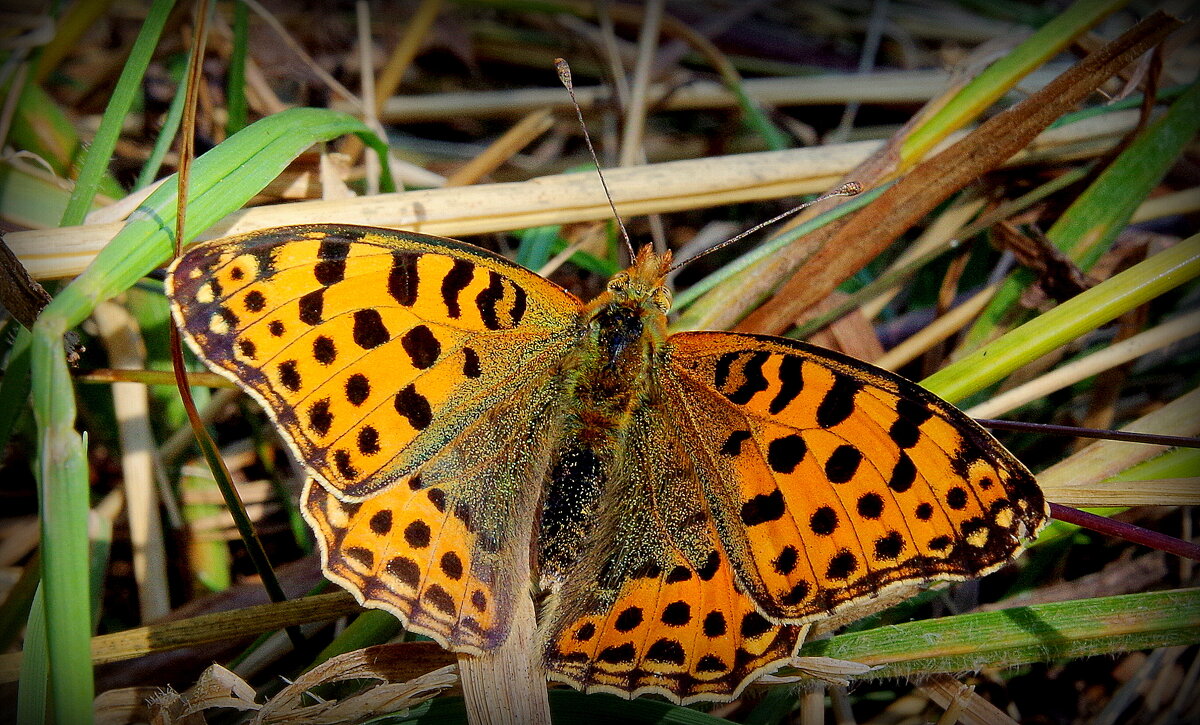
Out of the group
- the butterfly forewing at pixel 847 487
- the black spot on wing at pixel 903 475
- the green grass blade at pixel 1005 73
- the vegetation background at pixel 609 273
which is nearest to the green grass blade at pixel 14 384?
the vegetation background at pixel 609 273

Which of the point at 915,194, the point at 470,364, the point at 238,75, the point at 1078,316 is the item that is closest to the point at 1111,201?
the point at 915,194

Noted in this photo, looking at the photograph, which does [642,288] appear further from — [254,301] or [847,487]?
→ [254,301]

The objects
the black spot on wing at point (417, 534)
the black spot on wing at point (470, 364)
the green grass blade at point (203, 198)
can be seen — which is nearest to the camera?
the green grass blade at point (203, 198)

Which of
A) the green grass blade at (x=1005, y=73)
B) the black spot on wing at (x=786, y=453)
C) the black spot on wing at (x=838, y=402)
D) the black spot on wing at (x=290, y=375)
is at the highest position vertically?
the green grass blade at (x=1005, y=73)

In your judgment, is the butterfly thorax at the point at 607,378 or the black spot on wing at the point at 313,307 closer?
the black spot on wing at the point at 313,307

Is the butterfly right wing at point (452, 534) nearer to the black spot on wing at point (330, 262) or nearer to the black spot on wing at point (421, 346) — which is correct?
the black spot on wing at point (421, 346)

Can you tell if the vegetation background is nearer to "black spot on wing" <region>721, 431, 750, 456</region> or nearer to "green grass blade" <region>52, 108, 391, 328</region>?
Answer: "green grass blade" <region>52, 108, 391, 328</region>

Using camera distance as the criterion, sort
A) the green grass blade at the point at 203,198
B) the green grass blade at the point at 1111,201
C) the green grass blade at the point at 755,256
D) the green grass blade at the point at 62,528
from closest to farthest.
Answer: the green grass blade at the point at 62,528
the green grass blade at the point at 203,198
the green grass blade at the point at 755,256
the green grass blade at the point at 1111,201

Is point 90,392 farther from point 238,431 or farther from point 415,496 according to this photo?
point 415,496

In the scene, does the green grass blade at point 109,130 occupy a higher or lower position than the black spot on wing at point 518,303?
higher
